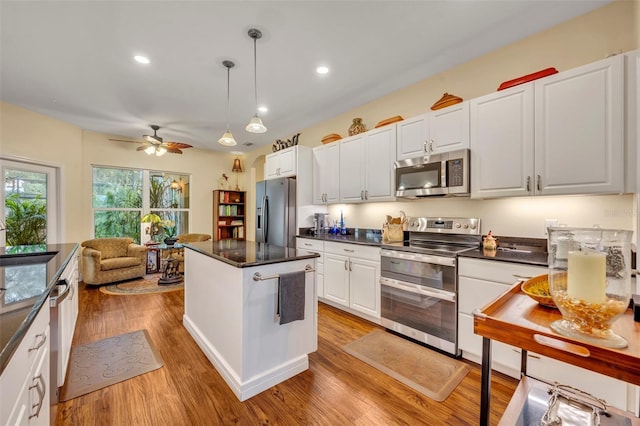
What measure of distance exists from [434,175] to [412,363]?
1798 millimetres

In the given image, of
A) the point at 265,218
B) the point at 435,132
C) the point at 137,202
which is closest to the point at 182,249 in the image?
the point at 137,202

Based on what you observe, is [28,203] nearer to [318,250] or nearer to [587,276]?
[318,250]

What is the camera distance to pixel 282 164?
457 centimetres

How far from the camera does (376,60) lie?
2.81 metres

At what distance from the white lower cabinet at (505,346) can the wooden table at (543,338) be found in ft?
3.54

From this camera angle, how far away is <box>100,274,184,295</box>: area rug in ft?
14.3

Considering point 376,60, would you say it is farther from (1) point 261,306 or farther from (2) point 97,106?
(2) point 97,106

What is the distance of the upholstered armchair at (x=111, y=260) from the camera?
176 inches

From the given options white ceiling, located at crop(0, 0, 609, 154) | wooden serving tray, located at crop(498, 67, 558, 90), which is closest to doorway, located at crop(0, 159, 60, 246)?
white ceiling, located at crop(0, 0, 609, 154)

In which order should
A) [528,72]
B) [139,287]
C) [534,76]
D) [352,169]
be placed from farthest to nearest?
[139,287]
[352,169]
[528,72]
[534,76]

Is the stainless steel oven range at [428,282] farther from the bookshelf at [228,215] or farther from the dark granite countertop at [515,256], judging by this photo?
the bookshelf at [228,215]

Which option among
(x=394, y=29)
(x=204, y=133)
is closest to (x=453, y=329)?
(x=394, y=29)

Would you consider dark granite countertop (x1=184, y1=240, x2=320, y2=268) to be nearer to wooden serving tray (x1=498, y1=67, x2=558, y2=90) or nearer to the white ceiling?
the white ceiling

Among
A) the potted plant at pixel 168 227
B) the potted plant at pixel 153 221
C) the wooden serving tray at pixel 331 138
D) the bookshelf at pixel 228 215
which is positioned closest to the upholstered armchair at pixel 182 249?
the potted plant at pixel 168 227
